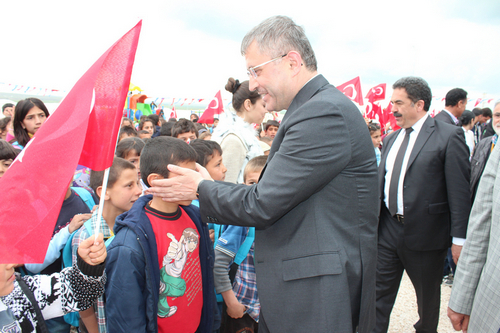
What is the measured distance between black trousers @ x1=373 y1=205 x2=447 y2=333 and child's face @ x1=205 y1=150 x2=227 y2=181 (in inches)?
65.9

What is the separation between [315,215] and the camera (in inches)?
58.5

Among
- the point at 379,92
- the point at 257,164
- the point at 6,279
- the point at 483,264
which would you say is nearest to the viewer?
the point at 6,279

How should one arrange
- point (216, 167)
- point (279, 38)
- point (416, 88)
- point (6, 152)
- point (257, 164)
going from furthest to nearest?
point (416, 88) < point (216, 167) < point (257, 164) < point (6, 152) < point (279, 38)

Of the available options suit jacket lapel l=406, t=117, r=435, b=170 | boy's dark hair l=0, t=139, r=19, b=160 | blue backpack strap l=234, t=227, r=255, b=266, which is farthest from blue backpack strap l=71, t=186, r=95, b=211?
suit jacket lapel l=406, t=117, r=435, b=170

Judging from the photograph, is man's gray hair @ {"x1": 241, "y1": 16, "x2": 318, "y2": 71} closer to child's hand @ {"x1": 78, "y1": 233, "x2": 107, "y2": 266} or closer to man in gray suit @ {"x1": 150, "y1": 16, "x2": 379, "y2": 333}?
man in gray suit @ {"x1": 150, "y1": 16, "x2": 379, "y2": 333}

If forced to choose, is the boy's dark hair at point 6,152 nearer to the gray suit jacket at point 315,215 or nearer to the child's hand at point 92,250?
the child's hand at point 92,250

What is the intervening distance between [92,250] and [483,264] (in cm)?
195

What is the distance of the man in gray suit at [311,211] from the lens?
145 centimetres

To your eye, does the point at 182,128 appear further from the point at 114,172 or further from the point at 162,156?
the point at 162,156

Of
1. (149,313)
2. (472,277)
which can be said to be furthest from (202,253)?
(472,277)

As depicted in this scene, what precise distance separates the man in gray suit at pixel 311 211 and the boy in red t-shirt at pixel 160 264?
364 millimetres

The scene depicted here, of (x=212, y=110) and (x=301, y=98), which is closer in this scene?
(x=301, y=98)

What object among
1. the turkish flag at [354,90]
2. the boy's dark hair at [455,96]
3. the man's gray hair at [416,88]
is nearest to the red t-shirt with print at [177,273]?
the man's gray hair at [416,88]

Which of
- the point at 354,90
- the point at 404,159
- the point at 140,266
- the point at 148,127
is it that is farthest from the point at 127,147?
the point at 354,90
